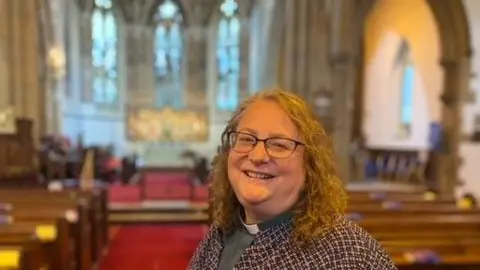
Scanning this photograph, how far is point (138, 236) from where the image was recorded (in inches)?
306

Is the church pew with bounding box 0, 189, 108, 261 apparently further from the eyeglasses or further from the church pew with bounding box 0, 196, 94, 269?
the eyeglasses

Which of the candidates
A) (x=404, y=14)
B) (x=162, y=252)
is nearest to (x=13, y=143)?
(x=162, y=252)

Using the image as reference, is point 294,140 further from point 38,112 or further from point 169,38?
point 169,38

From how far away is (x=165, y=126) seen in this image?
19672 millimetres

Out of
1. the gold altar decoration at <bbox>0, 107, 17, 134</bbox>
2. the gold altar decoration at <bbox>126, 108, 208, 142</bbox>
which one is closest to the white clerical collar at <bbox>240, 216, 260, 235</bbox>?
the gold altar decoration at <bbox>0, 107, 17, 134</bbox>

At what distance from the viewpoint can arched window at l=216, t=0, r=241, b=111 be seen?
21266mm

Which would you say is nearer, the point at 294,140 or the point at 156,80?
the point at 294,140

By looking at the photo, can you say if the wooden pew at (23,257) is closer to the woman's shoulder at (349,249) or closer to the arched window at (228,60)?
the woman's shoulder at (349,249)

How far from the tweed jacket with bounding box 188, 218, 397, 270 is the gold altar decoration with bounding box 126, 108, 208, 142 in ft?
59.9

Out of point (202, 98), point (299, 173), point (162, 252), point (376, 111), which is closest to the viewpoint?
point (299, 173)

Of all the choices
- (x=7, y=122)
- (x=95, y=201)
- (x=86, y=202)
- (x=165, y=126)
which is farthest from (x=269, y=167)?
(x=165, y=126)

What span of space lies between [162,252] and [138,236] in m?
1.14

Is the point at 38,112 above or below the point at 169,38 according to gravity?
below

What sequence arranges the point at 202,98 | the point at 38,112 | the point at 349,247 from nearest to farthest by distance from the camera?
the point at 349,247, the point at 38,112, the point at 202,98
